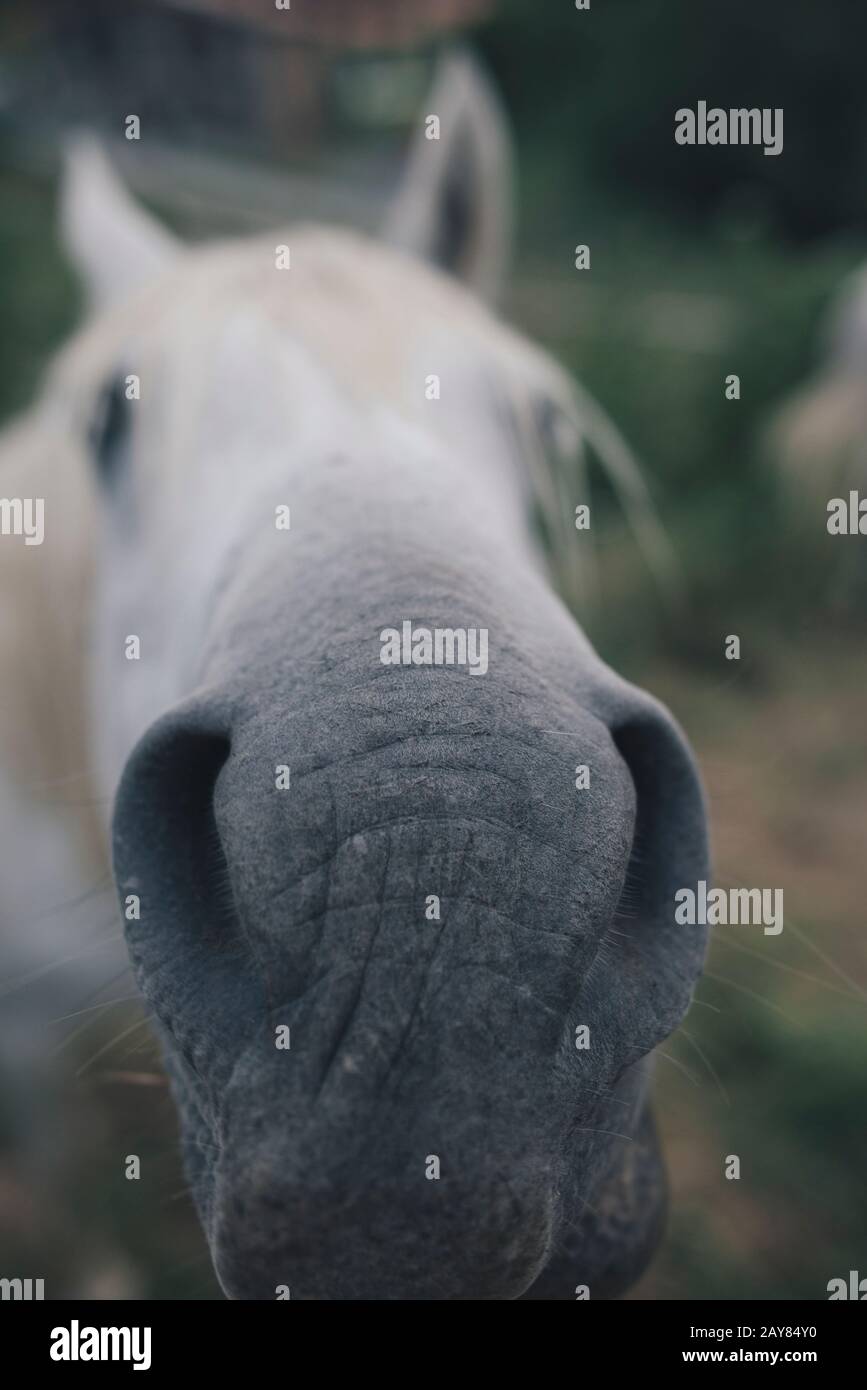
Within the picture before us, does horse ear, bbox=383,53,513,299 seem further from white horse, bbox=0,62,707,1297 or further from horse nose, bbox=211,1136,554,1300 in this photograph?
horse nose, bbox=211,1136,554,1300

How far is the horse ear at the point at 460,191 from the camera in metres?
1.99

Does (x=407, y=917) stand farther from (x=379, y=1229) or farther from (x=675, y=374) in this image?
(x=675, y=374)

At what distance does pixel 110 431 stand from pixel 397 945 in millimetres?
1056

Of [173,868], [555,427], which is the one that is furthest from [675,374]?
[173,868]

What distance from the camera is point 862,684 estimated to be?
5281mm

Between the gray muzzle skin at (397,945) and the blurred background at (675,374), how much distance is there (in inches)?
11.0

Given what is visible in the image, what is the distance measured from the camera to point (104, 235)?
2135 millimetres

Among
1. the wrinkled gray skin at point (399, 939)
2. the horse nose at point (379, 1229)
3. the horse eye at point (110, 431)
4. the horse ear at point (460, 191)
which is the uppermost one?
the horse ear at point (460, 191)

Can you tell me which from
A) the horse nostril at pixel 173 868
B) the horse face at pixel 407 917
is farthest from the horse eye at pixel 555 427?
the horse nostril at pixel 173 868

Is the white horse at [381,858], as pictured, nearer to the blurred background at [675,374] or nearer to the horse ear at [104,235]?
the blurred background at [675,374]

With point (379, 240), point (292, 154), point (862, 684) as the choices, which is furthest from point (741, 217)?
point (379, 240)

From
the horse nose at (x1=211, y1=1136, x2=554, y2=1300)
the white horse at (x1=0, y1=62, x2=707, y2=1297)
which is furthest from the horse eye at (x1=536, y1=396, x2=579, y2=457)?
the horse nose at (x1=211, y1=1136, x2=554, y2=1300)

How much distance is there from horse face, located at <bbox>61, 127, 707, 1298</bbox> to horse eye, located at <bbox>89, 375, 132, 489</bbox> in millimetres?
533
